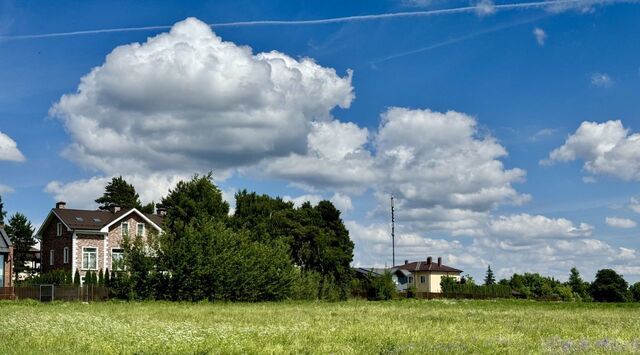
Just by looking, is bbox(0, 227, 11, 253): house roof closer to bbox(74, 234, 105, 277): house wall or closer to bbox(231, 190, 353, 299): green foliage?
bbox(74, 234, 105, 277): house wall

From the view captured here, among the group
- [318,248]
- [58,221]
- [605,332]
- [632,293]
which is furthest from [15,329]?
[632,293]

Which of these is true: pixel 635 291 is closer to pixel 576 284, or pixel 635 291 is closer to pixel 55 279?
pixel 576 284

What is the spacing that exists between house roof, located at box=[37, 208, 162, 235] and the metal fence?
64.7 ft

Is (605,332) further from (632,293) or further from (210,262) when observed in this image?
(632,293)

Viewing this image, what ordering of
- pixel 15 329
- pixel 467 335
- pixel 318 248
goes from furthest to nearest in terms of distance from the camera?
pixel 318 248 → pixel 15 329 → pixel 467 335

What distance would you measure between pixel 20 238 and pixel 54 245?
2746 centimetres

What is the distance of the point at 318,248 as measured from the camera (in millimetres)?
88500

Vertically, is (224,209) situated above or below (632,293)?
above

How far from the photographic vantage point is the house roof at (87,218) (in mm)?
78062

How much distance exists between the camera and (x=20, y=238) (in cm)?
10488

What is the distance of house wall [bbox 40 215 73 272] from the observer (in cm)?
7875

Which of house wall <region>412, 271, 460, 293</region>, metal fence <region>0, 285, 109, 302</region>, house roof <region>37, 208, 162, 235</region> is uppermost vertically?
house roof <region>37, 208, 162, 235</region>

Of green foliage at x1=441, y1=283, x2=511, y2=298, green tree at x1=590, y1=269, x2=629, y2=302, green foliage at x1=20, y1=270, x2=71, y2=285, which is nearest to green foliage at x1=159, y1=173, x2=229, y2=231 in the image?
green foliage at x1=20, y1=270, x2=71, y2=285

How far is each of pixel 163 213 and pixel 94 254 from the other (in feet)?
48.1
